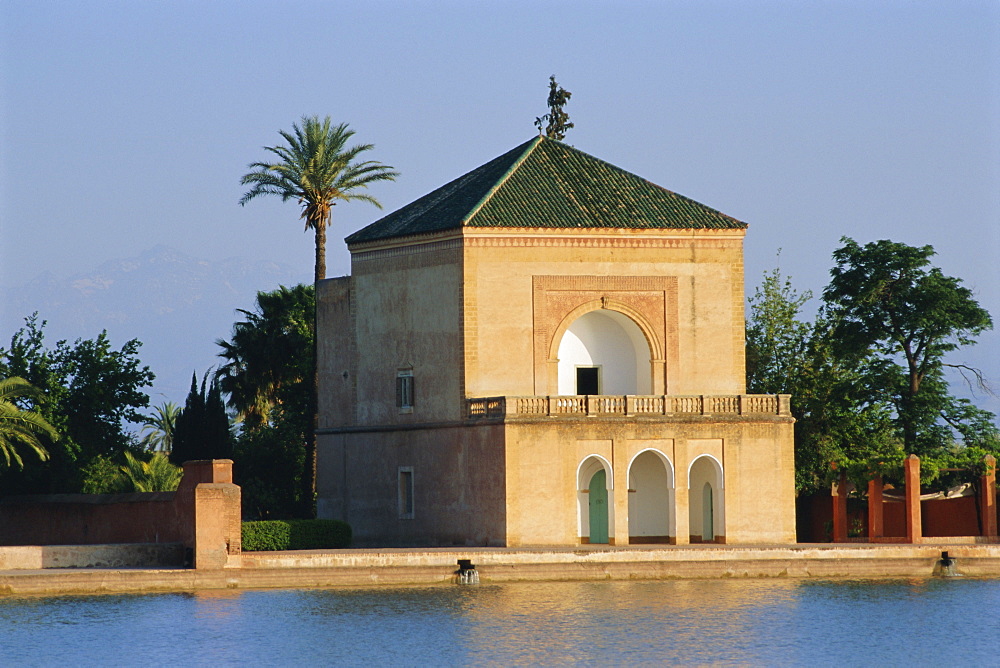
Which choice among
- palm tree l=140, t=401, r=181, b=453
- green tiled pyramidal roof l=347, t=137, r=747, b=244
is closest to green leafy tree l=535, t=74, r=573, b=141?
green tiled pyramidal roof l=347, t=137, r=747, b=244

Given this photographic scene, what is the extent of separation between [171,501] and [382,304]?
8656 mm

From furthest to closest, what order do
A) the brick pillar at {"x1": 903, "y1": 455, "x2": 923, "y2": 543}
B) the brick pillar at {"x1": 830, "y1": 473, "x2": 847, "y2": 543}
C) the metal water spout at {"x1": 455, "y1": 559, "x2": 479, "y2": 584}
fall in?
the brick pillar at {"x1": 830, "y1": 473, "x2": 847, "y2": 543}
the brick pillar at {"x1": 903, "y1": 455, "x2": 923, "y2": 543}
the metal water spout at {"x1": 455, "y1": 559, "x2": 479, "y2": 584}

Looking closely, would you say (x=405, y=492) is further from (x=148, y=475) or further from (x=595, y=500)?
(x=148, y=475)

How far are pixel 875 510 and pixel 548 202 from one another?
1084 cm

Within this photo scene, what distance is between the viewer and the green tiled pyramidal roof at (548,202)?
45.5 m

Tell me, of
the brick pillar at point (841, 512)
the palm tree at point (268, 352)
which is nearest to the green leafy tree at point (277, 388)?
the palm tree at point (268, 352)

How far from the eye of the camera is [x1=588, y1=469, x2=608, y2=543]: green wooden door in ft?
147

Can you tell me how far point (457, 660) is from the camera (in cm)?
3081

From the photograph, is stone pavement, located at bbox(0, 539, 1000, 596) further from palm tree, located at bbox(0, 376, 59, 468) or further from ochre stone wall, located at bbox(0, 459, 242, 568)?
palm tree, located at bbox(0, 376, 59, 468)

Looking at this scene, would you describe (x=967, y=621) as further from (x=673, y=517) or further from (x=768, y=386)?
(x=768, y=386)

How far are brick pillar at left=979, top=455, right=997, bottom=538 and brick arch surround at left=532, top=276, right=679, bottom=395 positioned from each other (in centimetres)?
778

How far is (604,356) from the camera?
4656 centimetres

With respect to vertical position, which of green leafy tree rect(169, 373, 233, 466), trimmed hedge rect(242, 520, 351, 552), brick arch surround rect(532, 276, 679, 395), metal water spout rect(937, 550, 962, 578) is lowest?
metal water spout rect(937, 550, 962, 578)

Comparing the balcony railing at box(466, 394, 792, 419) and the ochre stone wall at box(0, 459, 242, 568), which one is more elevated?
the balcony railing at box(466, 394, 792, 419)
